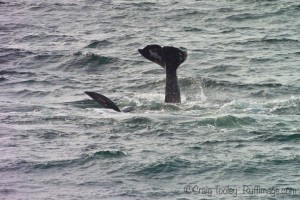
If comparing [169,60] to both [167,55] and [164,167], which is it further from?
[164,167]

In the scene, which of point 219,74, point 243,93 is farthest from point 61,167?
point 219,74

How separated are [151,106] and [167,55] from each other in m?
1.11

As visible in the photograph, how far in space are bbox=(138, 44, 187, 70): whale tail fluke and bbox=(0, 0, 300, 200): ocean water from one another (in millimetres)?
841

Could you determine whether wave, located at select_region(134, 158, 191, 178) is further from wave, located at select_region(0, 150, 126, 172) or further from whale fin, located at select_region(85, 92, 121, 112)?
whale fin, located at select_region(85, 92, 121, 112)

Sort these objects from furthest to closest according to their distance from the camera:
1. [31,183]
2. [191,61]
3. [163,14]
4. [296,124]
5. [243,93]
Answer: [163,14] < [191,61] < [243,93] < [296,124] < [31,183]

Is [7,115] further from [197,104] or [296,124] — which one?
[296,124]

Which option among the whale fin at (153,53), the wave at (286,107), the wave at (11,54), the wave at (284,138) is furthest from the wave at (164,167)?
the wave at (11,54)

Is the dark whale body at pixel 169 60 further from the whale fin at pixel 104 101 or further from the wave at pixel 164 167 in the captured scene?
the wave at pixel 164 167

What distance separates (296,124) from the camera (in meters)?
15.8

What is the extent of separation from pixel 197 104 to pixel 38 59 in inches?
313

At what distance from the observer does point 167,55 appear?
17891mm

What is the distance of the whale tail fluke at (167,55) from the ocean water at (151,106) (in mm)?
841

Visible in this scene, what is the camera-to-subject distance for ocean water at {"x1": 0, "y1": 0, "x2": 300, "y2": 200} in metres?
12.9

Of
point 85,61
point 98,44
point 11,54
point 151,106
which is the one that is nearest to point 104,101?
point 151,106
